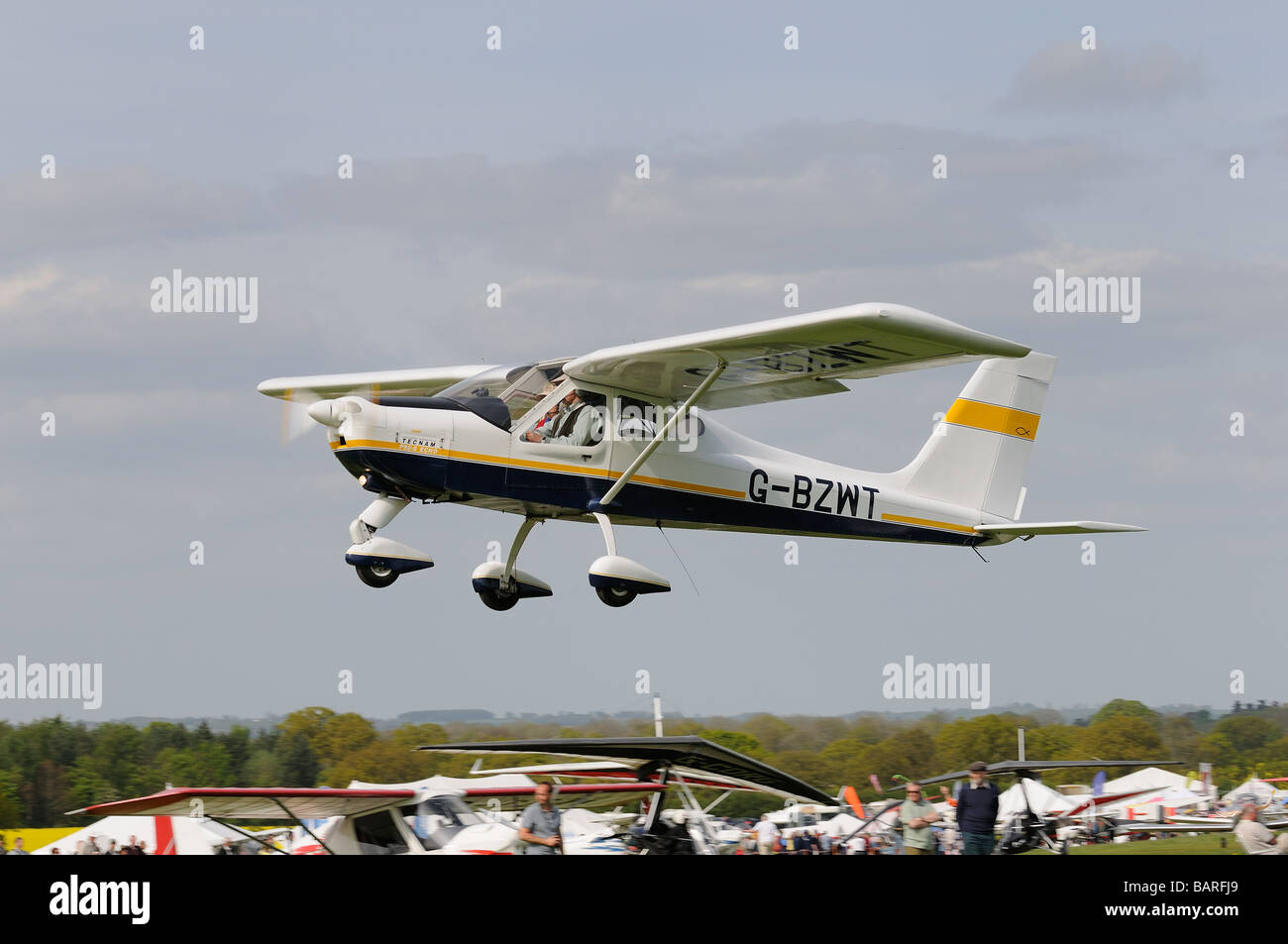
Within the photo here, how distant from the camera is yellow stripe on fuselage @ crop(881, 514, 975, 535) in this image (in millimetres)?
17722

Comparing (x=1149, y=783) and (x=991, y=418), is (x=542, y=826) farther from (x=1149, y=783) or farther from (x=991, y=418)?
(x=1149, y=783)

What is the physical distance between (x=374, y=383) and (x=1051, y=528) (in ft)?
29.3

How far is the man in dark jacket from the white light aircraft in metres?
4.19

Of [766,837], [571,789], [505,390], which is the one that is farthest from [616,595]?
[766,837]

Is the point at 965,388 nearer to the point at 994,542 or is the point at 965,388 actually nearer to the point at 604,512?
the point at 994,542

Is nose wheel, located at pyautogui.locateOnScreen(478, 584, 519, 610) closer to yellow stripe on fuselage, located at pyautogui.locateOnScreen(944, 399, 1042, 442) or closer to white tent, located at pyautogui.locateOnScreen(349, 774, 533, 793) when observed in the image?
white tent, located at pyautogui.locateOnScreen(349, 774, 533, 793)

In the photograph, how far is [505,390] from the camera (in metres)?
15.3

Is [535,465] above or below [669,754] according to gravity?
above

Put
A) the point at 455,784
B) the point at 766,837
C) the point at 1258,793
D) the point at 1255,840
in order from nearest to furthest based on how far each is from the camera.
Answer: the point at 1255,840, the point at 455,784, the point at 766,837, the point at 1258,793

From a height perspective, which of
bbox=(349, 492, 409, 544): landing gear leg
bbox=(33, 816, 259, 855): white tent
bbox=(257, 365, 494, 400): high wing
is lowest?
bbox=(33, 816, 259, 855): white tent

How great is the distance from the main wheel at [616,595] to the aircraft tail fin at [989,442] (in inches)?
181

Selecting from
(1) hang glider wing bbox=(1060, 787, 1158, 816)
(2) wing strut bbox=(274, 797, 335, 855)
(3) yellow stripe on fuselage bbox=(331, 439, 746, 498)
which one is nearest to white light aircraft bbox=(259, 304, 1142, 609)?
(3) yellow stripe on fuselage bbox=(331, 439, 746, 498)
